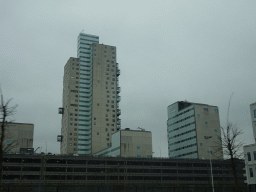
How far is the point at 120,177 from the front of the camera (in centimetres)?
13162

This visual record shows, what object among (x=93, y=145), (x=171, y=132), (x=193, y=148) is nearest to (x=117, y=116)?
(x=93, y=145)

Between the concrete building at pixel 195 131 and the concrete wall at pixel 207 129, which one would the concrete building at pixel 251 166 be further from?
the concrete wall at pixel 207 129

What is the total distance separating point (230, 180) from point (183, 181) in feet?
92.3

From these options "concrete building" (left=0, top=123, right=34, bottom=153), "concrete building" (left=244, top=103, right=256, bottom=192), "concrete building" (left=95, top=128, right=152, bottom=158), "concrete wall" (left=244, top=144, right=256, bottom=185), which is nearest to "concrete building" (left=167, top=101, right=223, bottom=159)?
"concrete building" (left=95, top=128, right=152, bottom=158)

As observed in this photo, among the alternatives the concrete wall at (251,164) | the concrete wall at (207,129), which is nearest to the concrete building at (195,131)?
the concrete wall at (207,129)

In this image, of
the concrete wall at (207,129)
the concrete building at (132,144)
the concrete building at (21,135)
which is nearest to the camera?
the concrete building at (21,135)

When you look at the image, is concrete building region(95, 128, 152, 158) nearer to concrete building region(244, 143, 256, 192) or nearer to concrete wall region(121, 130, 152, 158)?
concrete wall region(121, 130, 152, 158)

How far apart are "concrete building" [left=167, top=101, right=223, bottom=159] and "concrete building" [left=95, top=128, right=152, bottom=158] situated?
2866 centimetres

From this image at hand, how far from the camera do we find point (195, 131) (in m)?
170

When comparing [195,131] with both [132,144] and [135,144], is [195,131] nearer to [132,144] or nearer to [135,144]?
[135,144]

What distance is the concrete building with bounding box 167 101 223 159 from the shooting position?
554ft

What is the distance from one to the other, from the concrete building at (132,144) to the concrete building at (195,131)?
2866cm

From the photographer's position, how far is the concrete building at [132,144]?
155 meters

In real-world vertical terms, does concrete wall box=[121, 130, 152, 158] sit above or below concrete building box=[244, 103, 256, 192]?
above
